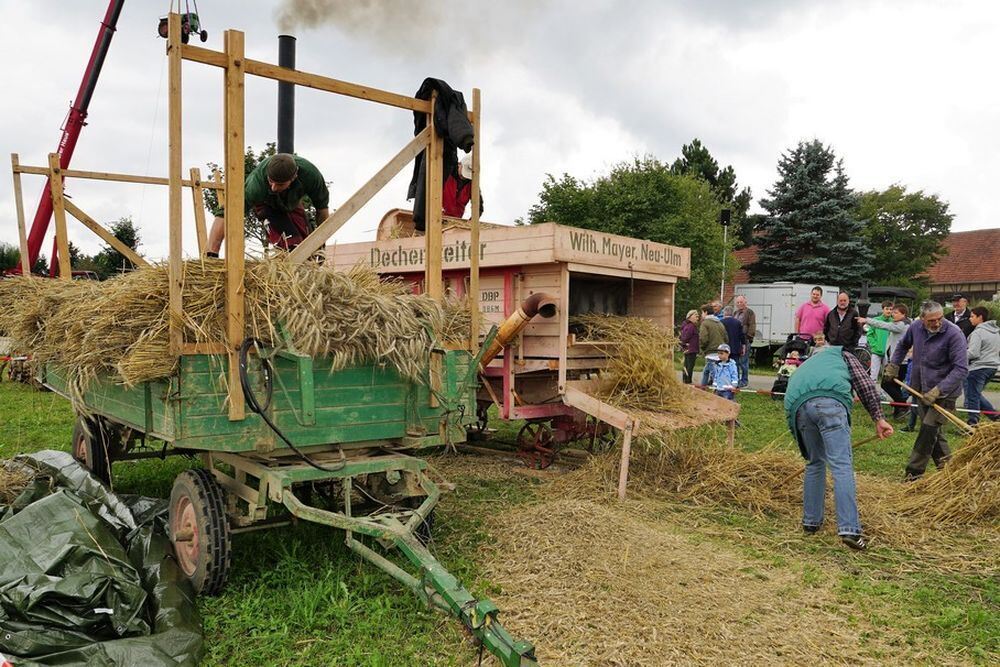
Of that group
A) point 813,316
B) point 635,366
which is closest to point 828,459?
point 635,366

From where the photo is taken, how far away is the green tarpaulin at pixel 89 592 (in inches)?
116

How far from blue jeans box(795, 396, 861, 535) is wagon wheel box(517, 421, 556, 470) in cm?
249

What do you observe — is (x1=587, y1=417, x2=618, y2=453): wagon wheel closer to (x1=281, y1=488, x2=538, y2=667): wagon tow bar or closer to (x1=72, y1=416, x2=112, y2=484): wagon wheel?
(x1=281, y1=488, x2=538, y2=667): wagon tow bar

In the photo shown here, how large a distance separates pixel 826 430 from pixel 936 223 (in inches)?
1314

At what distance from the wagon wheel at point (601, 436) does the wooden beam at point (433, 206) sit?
9.70 ft

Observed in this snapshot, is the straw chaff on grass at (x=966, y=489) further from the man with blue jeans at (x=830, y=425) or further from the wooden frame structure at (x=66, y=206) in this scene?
the wooden frame structure at (x=66, y=206)

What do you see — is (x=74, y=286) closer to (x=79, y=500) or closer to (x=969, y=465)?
(x=79, y=500)

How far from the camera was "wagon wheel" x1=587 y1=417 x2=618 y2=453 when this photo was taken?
7082 millimetres

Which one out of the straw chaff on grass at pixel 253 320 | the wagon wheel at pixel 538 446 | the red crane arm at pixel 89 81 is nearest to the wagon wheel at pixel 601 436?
the wagon wheel at pixel 538 446

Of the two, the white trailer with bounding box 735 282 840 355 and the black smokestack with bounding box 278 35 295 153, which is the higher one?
the black smokestack with bounding box 278 35 295 153

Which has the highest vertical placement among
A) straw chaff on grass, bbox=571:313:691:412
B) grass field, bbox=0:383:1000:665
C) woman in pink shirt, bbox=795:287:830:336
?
woman in pink shirt, bbox=795:287:830:336

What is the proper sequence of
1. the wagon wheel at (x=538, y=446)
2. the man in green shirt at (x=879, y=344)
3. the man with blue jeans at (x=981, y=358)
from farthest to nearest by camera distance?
the man in green shirt at (x=879, y=344), the man with blue jeans at (x=981, y=358), the wagon wheel at (x=538, y=446)

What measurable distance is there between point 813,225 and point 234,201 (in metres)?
26.8

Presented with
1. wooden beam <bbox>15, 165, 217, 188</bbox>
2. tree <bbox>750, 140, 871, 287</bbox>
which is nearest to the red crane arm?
wooden beam <bbox>15, 165, 217, 188</bbox>
